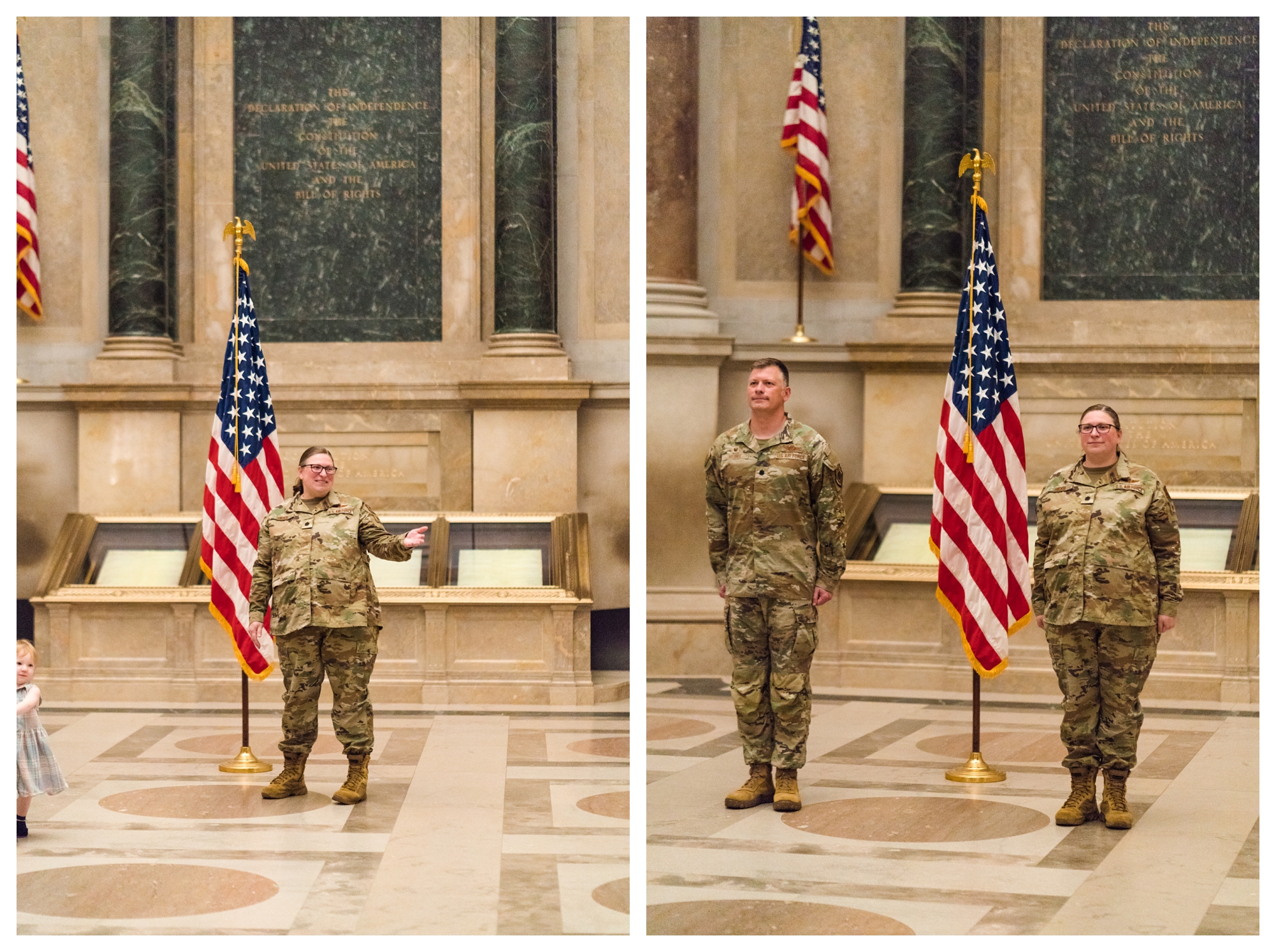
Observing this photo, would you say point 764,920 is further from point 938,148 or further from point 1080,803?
point 938,148

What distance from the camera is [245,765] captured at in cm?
754

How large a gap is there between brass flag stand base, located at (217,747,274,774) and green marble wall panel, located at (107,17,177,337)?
480 cm

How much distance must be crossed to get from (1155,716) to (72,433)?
317 inches

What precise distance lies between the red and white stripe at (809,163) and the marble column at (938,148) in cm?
61

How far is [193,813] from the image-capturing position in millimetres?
6547

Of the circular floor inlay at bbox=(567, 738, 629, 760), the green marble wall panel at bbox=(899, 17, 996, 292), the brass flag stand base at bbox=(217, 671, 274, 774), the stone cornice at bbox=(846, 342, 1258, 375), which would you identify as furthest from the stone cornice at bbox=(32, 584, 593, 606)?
the green marble wall panel at bbox=(899, 17, 996, 292)

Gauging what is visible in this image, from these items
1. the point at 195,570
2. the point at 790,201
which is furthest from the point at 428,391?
the point at 790,201

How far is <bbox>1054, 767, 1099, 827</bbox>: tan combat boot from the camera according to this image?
19.9ft

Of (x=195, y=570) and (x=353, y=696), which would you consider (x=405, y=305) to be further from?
(x=353, y=696)

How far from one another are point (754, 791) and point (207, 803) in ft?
8.17

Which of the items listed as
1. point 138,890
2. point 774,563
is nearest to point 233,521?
point 138,890

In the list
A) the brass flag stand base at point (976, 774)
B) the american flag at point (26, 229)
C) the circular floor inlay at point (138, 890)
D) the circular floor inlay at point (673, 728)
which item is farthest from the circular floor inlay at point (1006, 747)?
the american flag at point (26, 229)

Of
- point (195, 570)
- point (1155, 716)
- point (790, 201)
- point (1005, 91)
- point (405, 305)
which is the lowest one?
point (1155, 716)

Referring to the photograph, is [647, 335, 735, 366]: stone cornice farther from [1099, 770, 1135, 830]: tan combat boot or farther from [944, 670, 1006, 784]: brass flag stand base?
[1099, 770, 1135, 830]: tan combat boot
